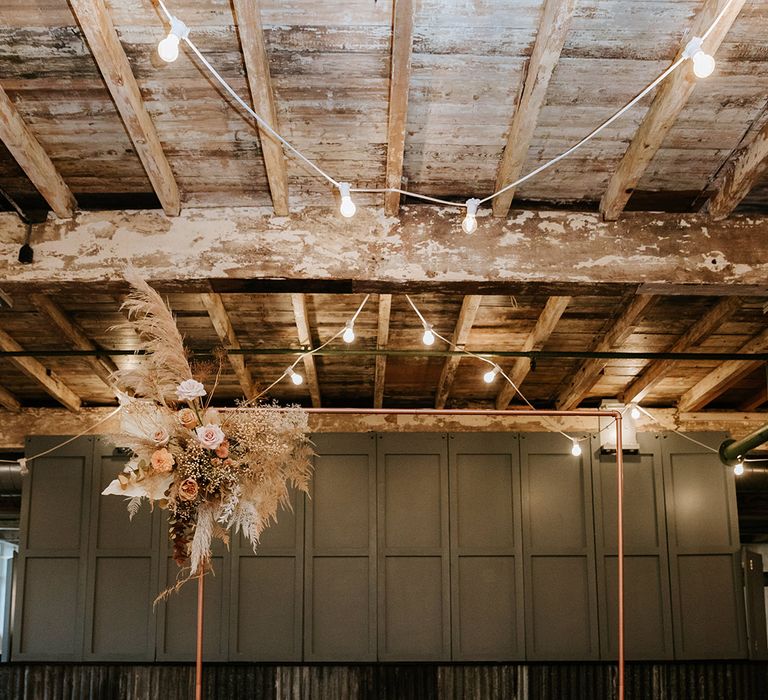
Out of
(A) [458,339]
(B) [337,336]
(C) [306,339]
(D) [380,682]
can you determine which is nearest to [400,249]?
(A) [458,339]

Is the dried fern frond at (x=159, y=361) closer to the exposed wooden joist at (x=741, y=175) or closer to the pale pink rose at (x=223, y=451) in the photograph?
the pale pink rose at (x=223, y=451)

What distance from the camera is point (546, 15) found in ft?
12.2

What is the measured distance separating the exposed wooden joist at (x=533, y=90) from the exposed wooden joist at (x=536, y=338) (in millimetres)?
1836

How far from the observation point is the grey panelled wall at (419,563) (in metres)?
7.30

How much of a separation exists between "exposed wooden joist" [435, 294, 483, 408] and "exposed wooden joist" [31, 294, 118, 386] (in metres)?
2.64

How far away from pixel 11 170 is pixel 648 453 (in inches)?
224

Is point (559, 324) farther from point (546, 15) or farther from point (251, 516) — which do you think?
point (251, 516)

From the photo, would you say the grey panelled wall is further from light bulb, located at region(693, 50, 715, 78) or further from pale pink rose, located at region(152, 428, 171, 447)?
light bulb, located at region(693, 50, 715, 78)

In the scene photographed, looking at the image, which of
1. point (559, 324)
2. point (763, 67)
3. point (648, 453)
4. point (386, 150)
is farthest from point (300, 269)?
point (648, 453)

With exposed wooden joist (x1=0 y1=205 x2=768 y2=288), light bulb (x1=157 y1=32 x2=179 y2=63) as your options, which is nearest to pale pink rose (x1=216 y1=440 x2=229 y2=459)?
exposed wooden joist (x1=0 y1=205 x2=768 y2=288)

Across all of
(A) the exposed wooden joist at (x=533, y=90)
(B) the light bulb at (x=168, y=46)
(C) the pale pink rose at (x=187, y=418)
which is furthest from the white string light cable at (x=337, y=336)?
(B) the light bulb at (x=168, y=46)

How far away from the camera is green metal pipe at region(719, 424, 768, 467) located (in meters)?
6.91

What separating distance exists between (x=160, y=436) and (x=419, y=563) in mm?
4455

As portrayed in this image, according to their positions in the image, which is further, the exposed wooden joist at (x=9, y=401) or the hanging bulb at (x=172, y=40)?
the exposed wooden joist at (x=9, y=401)
